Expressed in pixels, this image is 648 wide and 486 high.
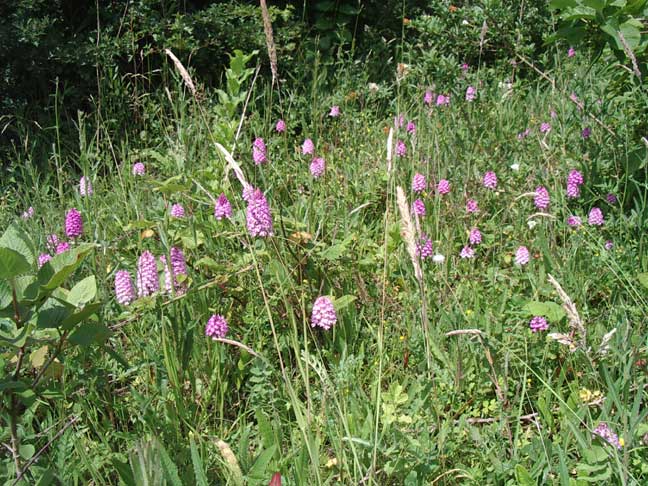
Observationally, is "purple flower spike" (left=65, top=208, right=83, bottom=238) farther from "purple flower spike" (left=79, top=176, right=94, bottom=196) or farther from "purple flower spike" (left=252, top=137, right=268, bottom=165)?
"purple flower spike" (left=252, top=137, right=268, bottom=165)

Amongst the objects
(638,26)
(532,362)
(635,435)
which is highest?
(638,26)

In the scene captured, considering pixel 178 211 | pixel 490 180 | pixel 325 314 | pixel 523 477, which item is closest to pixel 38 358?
pixel 325 314

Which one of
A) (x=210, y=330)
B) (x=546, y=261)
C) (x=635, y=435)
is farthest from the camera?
(x=546, y=261)

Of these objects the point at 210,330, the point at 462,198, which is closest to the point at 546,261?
the point at 462,198

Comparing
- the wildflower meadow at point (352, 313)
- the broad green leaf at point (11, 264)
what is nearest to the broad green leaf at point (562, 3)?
the wildflower meadow at point (352, 313)

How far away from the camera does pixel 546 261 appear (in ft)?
7.66

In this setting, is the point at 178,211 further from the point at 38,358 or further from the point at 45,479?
the point at 45,479

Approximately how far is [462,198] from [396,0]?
3.44 meters

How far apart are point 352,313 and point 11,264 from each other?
3.72 ft

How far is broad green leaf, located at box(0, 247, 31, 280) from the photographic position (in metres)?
1.17

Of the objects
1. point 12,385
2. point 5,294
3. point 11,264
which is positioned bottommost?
point 12,385

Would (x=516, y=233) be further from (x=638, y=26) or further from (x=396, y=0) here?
(x=396, y=0)

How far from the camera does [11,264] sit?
3.89 ft

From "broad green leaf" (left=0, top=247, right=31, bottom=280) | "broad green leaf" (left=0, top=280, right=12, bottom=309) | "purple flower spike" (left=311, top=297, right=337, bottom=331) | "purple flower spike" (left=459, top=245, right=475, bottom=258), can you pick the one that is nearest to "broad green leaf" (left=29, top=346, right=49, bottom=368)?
"broad green leaf" (left=0, top=280, right=12, bottom=309)
